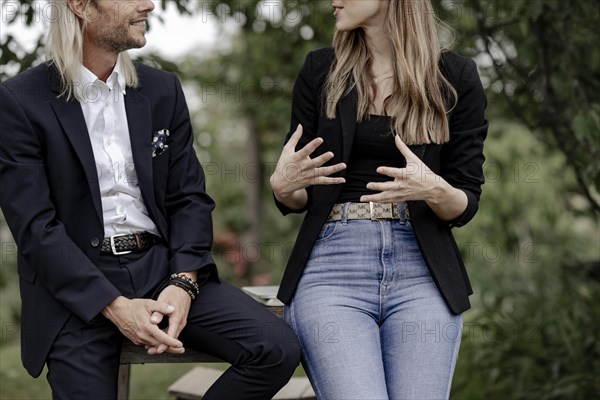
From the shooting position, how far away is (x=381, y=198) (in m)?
2.73

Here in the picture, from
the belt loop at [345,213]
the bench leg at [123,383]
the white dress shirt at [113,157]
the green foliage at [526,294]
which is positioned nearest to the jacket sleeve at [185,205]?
the white dress shirt at [113,157]

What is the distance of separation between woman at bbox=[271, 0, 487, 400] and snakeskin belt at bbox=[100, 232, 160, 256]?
0.46 meters

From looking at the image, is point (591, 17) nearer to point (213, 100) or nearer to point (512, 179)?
point (512, 179)

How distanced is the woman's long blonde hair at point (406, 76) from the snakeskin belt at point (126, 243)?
2.41ft

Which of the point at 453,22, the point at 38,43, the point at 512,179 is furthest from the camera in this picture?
the point at 512,179

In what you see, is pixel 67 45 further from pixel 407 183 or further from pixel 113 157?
pixel 407 183

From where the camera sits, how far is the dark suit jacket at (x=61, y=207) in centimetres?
273

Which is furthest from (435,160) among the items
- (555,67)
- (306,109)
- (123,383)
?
(555,67)

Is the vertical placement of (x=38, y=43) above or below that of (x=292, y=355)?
above

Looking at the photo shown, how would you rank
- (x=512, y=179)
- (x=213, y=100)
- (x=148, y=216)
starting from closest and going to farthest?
1. (x=148, y=216)
2. (x=512, y=179)
3. (x=213, y=100)

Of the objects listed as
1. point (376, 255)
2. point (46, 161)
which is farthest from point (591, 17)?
point (46, 161)

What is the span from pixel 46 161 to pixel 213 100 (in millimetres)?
10160

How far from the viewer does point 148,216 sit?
9.76 ft

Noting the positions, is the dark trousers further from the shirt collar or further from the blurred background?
the blurred background
